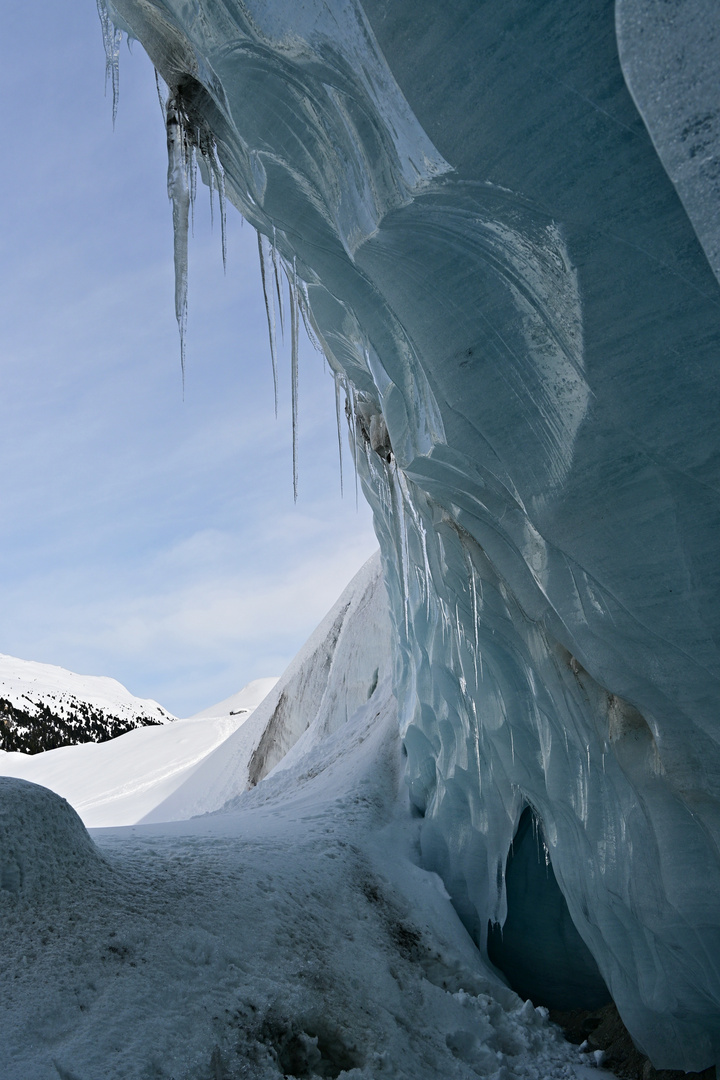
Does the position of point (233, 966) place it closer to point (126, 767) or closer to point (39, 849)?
point (39, 849)

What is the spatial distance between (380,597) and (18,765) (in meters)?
11.9

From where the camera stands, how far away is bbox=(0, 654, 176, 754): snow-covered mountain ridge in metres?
21.2

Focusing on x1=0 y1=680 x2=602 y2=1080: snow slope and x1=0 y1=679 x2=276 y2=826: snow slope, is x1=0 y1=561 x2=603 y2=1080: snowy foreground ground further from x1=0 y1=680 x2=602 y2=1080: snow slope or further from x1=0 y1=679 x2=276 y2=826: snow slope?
x1=0 y1=679 x2=276 y2=826: snow slope

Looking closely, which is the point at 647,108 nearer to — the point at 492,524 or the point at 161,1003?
the point at 492,524

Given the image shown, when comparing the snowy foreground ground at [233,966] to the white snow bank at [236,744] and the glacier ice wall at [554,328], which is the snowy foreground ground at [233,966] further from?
the white snow bank at [236,744]

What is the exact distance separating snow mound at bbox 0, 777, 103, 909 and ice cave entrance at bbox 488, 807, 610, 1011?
2.13m

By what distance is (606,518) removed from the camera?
188 centimetres

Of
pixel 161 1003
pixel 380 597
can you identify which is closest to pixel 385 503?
pixel 161 1003

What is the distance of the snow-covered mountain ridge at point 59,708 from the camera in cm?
2123

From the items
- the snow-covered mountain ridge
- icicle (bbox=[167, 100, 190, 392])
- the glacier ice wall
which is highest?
the snow-covered mountain ridge

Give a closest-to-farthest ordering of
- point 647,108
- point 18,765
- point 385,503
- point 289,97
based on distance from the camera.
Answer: point 647,108, point 289,97, point 385,503, point 18,765

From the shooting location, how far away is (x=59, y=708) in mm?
Result: 24016

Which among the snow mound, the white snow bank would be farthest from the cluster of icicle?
the white snow bank

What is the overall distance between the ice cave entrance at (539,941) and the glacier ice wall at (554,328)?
2.10 feet
